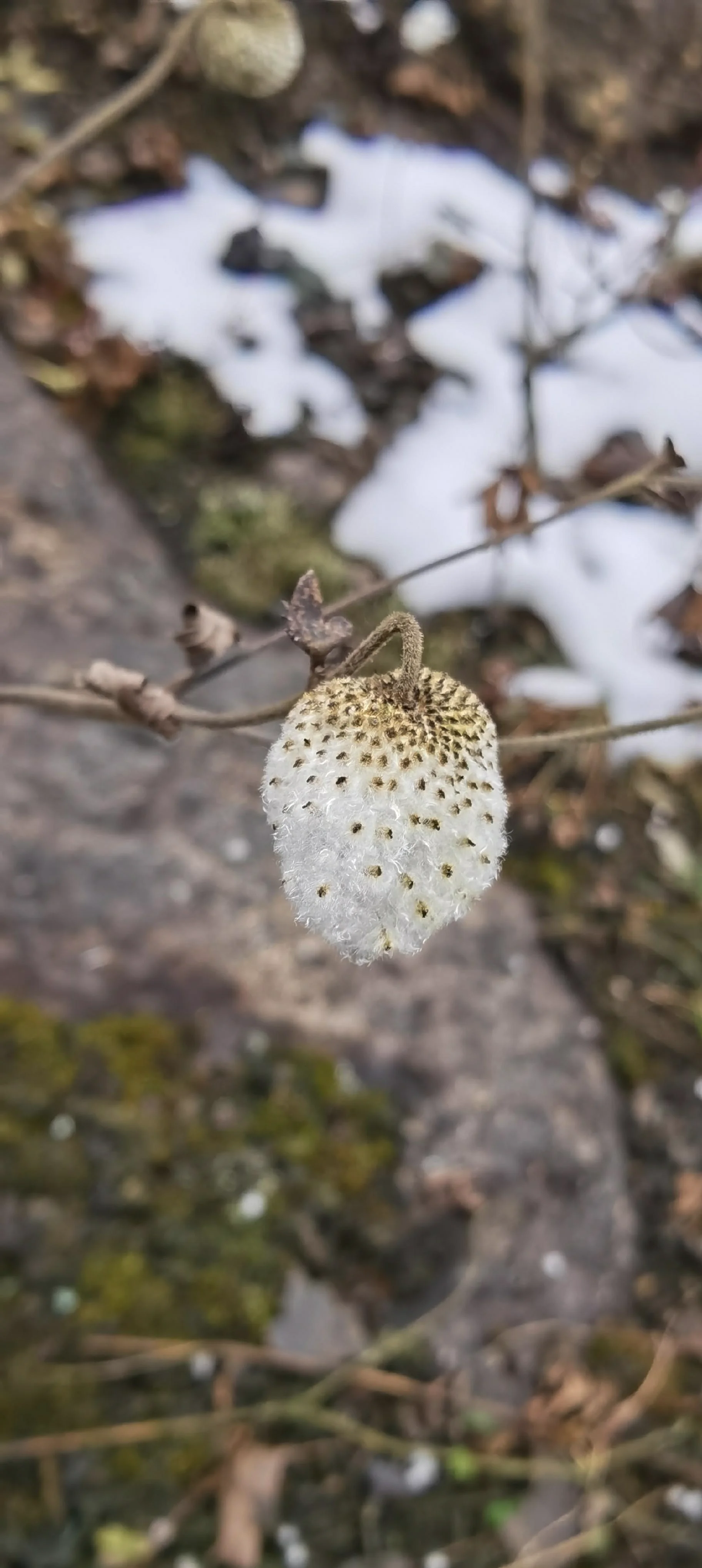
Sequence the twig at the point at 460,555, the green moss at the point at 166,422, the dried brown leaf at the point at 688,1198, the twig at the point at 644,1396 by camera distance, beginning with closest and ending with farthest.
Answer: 1. the twig at the point at 460,555
2. the twig at the point at 644,1396
3. the dried brown leaf at the point at 688,1198
4. the green moss at the point at 166,422

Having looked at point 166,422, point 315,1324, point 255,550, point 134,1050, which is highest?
point 166,422

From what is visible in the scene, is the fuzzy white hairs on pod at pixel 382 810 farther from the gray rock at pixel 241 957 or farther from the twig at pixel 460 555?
the gray rock at pixel 241 957

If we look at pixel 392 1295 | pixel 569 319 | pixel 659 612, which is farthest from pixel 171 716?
pixel 569 319

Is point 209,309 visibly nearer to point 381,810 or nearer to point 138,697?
point 138,697

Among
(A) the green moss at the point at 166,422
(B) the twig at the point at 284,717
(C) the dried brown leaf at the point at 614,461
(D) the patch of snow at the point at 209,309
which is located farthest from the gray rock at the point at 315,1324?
(C) the dried brown leaf at the point at 614,461

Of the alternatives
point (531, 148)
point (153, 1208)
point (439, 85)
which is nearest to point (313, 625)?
point (153, 1208)

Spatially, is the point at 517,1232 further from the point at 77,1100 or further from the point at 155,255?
the point at 155,255
